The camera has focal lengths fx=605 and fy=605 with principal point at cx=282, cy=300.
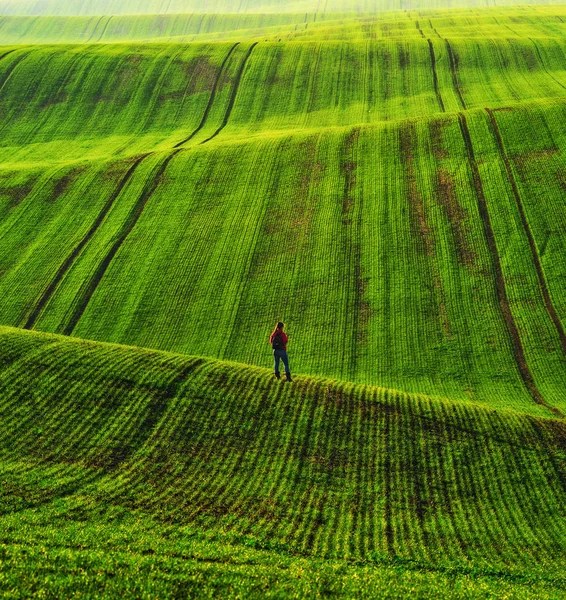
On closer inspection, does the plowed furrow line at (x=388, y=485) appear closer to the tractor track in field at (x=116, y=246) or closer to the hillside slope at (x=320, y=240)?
the hillside slope at (x=320, y=240)

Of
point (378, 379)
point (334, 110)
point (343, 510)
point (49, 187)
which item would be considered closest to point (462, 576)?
point (343, 510)

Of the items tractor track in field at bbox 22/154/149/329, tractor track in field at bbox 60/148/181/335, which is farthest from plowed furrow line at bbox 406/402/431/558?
tractor track in field at bbox 22/154/149/329

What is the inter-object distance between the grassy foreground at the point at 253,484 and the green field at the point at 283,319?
12cm

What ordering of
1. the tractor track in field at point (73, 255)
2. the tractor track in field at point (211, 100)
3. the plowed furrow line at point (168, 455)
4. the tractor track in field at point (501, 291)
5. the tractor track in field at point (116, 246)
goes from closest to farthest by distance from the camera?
1. the plowed furrow line at point (168, 455)
2. the tractor track in field at point (501, 291)
3. the tractor track in field at point (116, 246)
4. the tractor track in field at point (73, 255)
5. the tractor track in field at point (211, 100)

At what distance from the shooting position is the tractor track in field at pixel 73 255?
152 ft

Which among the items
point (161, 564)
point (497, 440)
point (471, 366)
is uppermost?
point (161, 564)

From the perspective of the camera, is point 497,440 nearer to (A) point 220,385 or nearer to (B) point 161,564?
(A) point 220,385

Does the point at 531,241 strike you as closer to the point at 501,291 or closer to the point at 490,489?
the point at 501,291

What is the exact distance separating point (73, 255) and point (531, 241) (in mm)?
38718

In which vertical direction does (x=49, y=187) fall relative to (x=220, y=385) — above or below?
below

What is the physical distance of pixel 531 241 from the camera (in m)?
49.0

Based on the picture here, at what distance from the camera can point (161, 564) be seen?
14789 millimetres

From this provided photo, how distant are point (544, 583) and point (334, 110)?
77761 millimetres

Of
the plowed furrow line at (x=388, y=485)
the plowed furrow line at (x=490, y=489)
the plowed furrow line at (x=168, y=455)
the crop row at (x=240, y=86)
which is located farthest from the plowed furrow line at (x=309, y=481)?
the crop row at (x=240, y=86)
